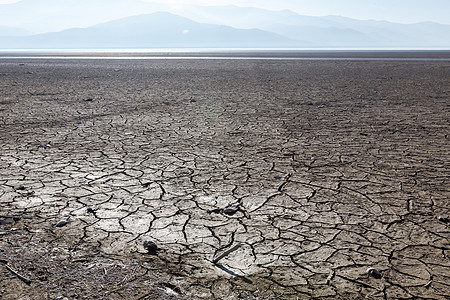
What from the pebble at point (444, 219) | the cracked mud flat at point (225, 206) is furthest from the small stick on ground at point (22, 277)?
the pebble at point (444, 219)

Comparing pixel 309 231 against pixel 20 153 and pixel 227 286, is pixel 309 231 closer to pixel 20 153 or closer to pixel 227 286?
pixel 227 286

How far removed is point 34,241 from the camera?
305 centimetres

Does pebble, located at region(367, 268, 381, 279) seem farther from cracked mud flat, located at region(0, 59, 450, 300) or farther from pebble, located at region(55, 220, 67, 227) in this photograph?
pebble, located at region(55, 220, 67, 227)

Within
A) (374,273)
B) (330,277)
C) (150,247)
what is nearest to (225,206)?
(150,247)

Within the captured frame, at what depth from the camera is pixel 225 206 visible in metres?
3.77

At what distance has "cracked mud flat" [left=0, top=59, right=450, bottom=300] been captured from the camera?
2572 mm

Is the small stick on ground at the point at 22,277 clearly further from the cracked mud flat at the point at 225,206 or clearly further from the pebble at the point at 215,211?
the pebble at the point at 215,211

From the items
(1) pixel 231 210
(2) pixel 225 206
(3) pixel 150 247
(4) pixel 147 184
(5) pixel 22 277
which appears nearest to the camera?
(5) pixel 22 277

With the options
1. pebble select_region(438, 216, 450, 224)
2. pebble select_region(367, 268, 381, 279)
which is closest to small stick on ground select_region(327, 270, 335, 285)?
pebble select_region(367, 268, 381, 279)

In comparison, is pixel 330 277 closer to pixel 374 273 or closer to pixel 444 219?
pixel 374 273

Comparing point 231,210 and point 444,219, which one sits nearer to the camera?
point 444,219

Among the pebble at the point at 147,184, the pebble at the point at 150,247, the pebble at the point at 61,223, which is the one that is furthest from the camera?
the pebble at the point at 147,184

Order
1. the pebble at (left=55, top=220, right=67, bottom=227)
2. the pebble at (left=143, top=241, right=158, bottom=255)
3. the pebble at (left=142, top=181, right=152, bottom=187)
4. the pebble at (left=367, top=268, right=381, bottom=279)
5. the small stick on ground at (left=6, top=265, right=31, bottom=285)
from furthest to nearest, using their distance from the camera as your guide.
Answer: the pebble at (left=142, top=181, right=152, bottom=187) < the pebble at (left=55, top=220, right=67, bottom=227) < the pebble at (left=143, top=241, right=158, bottom=255) < the pebble at (left=367, top=268, right=381, bottom=279) < the small stick on ground at (left=6, top=265, right=31, bottom=285)

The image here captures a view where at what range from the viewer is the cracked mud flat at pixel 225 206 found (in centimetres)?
257
